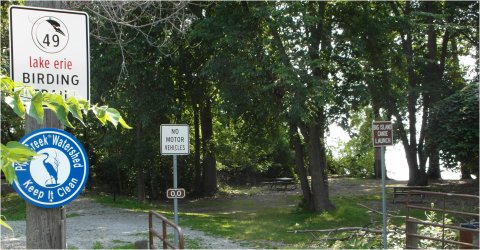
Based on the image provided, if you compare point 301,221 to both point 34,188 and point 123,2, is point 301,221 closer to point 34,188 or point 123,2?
point 123,2

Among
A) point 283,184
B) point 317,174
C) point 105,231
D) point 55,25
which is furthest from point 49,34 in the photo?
point 283,184

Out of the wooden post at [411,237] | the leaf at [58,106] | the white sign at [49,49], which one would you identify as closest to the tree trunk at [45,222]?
the white sign at [49,49]

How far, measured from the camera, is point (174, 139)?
35.6 ft

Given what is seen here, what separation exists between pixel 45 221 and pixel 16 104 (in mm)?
1480

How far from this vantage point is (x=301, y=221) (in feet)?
65.5

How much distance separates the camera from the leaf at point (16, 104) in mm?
2576

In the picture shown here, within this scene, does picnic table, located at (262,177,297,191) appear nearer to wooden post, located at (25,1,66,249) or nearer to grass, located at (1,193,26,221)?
grass, located at (1,193,26,221)

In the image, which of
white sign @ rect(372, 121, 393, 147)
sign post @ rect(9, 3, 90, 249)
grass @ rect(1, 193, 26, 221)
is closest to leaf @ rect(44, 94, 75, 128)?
sign post @ rect(9, 3, 90, 249)

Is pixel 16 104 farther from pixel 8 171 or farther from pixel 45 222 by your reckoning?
pixel 45 222

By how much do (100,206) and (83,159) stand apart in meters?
20.9

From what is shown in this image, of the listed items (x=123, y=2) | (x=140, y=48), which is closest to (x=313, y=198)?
(x=140, y=48)

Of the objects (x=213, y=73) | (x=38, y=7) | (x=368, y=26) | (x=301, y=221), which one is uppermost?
(x=368, y=26)

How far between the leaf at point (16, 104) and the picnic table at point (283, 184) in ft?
101

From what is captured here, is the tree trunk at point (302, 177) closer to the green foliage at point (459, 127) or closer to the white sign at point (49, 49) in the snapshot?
the green foliage at point (459, 127)
